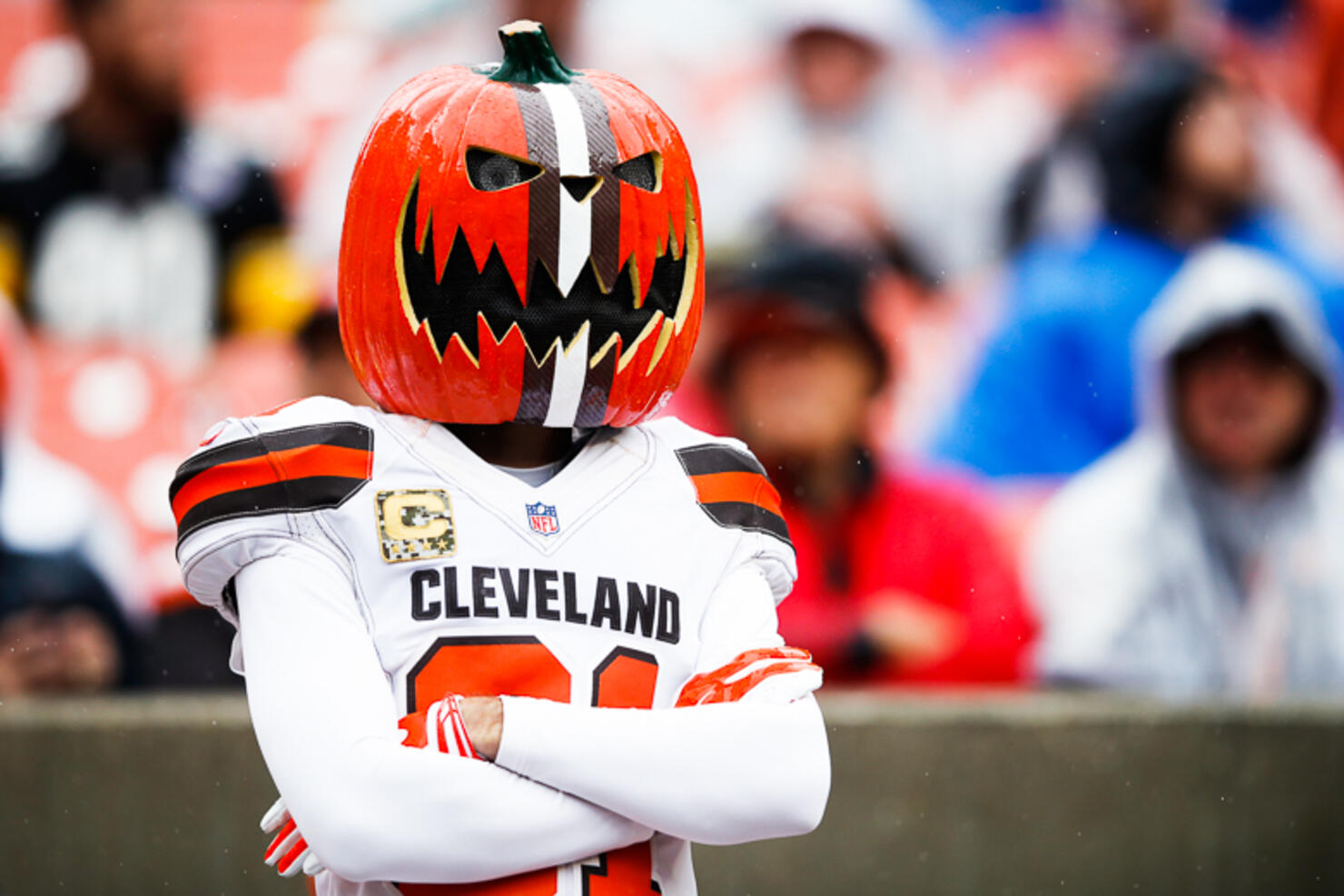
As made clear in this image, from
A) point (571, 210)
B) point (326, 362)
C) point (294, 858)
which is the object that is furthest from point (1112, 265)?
point (294, 858)

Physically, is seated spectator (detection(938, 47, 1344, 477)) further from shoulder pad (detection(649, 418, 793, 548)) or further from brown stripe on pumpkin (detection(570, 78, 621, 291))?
brown stripe on pumpkin (detection(570, 78, 621, 291))

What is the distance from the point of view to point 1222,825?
12.2 ft

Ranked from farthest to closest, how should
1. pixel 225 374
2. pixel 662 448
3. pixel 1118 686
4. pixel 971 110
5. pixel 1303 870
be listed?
pixel 971 110
pixel 225 374
pixel 1118 686
pixel 1303 870
pixel 662 448

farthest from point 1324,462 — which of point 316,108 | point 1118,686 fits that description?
point 316,108

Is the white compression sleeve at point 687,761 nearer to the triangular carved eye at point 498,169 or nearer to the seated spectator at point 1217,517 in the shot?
the triangular carved eye at point 498,169

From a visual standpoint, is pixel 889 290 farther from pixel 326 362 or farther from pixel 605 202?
pixel 605 202

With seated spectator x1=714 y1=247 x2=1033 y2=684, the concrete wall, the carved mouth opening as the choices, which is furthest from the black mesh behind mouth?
seated spectator x1=714 y1=247 x2=1033 y2=684

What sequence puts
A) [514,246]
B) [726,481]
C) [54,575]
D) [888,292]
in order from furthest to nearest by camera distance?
1. [888,292]
2. [54,575]
3. [726,481]
4. [514,246]

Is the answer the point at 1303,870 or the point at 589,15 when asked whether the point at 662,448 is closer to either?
the point at 1303,870

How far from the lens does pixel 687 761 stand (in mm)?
1992

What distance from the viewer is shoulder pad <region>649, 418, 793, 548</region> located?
89.6 inches

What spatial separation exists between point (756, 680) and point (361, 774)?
49 cm

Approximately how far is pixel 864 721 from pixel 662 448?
4.89 ft

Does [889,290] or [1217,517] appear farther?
[889,290]
